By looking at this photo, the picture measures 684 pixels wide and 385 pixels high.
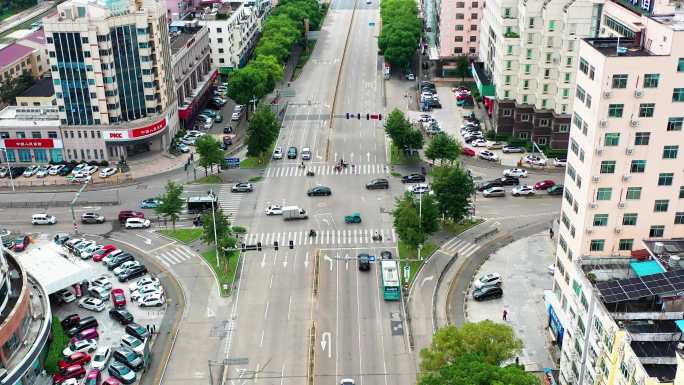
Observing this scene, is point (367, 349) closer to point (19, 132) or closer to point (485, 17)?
point (19, 132)

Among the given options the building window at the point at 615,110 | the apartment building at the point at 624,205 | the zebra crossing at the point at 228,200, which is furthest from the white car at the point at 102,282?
the building window at the point at 615,110

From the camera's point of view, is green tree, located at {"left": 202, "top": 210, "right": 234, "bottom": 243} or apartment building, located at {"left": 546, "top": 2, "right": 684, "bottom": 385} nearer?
apartment building, located at {"left": 546, "top": 2, "right": 684, "bottom": 385}

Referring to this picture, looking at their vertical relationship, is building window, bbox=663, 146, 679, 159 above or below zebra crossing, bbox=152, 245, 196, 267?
above

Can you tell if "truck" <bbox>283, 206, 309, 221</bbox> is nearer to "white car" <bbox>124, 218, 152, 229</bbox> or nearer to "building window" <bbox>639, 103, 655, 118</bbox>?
"white car" <bbox>124, 218, 152, 229</bbox>

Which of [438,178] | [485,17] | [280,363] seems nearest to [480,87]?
[485,17]

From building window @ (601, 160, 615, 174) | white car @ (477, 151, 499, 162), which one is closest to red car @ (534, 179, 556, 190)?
white car @ (477, 151, 499, 162)

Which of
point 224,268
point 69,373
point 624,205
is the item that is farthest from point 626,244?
point 69,373

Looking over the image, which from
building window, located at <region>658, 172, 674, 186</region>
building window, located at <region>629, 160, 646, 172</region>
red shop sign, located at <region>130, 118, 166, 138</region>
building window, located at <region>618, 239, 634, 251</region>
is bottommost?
red shop sign, located at <region>130, 118, 166, 138</region>

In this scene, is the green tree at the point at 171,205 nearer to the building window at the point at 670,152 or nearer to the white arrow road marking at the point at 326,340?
the white arrow road marking at the point at 326,340

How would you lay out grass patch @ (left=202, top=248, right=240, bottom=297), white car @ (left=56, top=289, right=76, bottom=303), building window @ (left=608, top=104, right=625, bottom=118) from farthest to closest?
grass patch @ (left=202, top=248, right=240, bottom=297) → white car @ (left=56, top=289, right=76, bottom=303) → building window @ (left=608, top=104, right=625, bottom=118)
